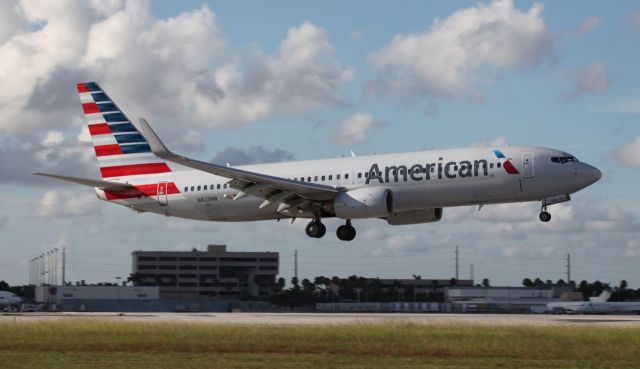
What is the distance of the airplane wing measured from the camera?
54.2 m

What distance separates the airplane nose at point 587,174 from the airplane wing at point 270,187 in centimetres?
1269

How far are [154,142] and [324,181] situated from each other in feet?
35.2

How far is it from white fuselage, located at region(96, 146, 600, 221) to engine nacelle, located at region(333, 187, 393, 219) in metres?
0.50

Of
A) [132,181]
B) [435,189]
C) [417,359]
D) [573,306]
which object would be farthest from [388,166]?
[573,306]

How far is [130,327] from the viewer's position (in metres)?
42.9

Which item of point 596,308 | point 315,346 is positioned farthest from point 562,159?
point 596,308

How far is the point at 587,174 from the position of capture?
2088 inches

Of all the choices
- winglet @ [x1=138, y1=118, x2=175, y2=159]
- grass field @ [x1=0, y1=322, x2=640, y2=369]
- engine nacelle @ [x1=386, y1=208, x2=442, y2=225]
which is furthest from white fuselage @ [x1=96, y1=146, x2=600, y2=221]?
grass field @ [x1=0, y1=322, x2=640, y2=369]

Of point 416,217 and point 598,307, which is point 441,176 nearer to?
point 416,217

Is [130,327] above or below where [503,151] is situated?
below

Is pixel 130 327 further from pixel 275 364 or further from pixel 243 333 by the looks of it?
pixel 275 364

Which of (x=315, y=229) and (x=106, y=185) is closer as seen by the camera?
(x=315, y=229)

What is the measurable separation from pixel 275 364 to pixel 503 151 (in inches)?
1116

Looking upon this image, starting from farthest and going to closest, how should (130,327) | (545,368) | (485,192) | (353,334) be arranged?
(485,192)
(130,327)
(353,334)
(545,368)
